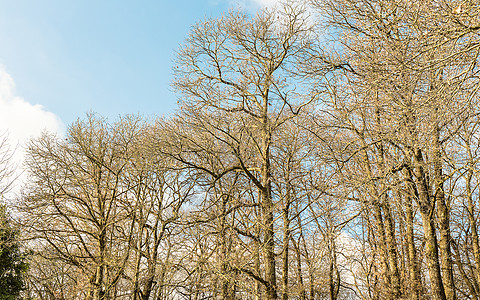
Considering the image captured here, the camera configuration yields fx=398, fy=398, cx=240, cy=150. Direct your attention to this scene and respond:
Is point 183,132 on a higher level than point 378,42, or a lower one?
lower

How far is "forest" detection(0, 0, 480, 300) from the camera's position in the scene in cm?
848

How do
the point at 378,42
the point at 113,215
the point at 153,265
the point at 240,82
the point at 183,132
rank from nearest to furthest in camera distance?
the point at 378,42 → the point at 183,132 → the point at 240,82 → the point at 153,265 → the point at 113,215

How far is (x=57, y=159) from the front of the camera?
14.6 metres

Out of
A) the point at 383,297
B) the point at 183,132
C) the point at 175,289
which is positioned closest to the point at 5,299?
the point at 175,289

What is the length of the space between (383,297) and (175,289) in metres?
6.98

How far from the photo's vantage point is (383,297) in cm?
1297

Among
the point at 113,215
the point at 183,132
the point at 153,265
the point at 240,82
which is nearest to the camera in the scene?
the point at 183,132

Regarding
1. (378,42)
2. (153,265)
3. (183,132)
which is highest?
(378,42)

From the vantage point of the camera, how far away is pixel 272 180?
13.6 m

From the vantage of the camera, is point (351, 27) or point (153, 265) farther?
point (153, 265)

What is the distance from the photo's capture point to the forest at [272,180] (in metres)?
8.48

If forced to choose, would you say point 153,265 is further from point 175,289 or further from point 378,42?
point 378,42

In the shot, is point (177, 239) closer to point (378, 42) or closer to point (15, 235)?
point (15, 235)

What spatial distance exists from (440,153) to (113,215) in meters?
11.6
